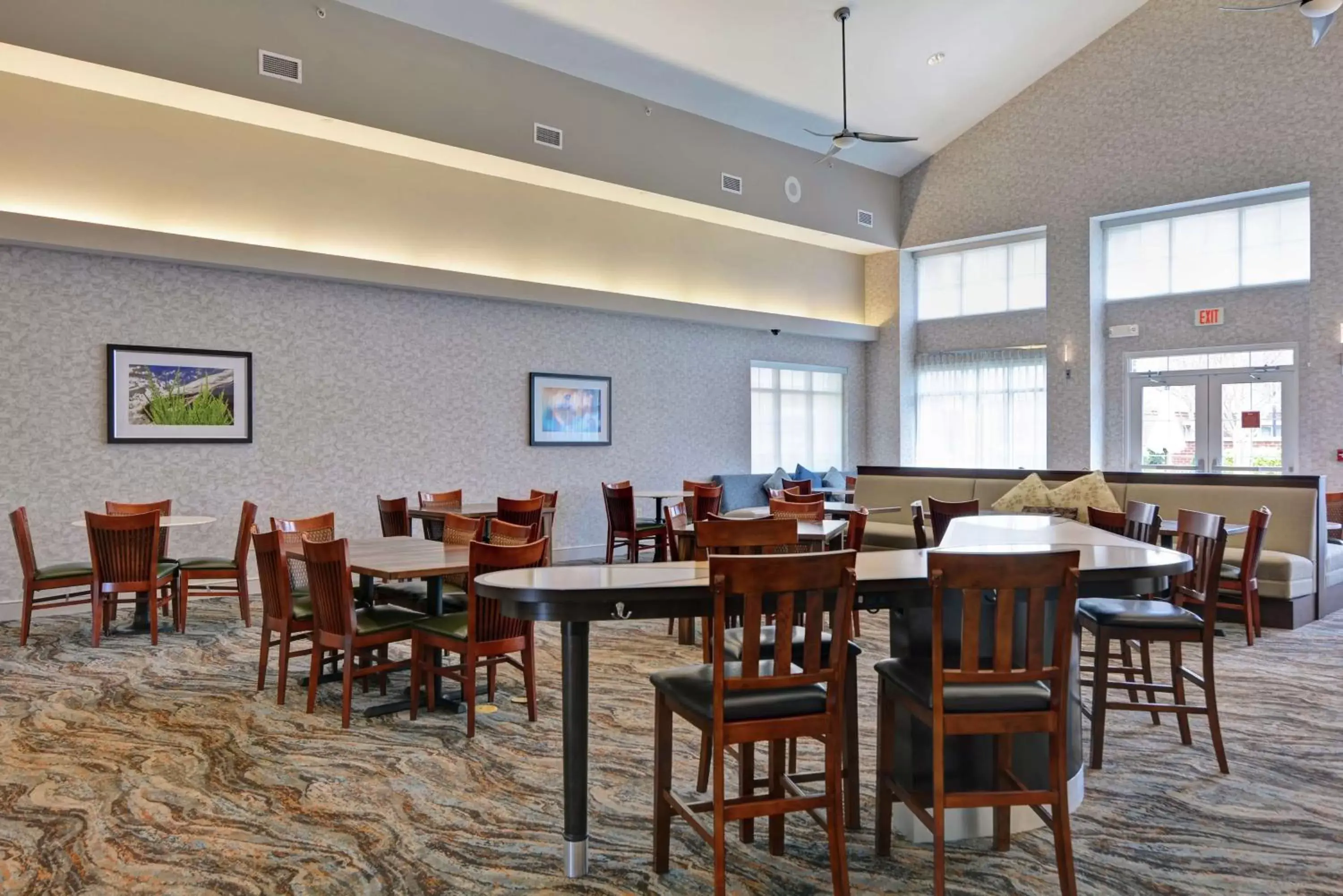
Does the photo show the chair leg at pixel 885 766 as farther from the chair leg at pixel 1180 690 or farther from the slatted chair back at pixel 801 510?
the slatted chair back at pixel 801 510

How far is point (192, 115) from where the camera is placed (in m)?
7.35

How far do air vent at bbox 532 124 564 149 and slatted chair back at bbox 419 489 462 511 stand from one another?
145 inches

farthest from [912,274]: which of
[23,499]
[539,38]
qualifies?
[23,499]

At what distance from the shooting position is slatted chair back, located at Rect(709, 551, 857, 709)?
225 cm

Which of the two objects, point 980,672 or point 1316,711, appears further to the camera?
point 1316,711

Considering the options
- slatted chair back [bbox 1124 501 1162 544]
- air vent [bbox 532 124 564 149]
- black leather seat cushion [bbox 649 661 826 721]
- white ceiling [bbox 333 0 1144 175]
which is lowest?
black leather seat cushion [bbox 649 661 826 721]

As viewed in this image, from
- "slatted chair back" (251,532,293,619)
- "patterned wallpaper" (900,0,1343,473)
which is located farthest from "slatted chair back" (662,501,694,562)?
"patterned wallpaper" (900,0,1343,473)

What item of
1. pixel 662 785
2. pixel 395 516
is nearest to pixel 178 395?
pixel 395 516

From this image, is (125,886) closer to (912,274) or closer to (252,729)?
(252,729)

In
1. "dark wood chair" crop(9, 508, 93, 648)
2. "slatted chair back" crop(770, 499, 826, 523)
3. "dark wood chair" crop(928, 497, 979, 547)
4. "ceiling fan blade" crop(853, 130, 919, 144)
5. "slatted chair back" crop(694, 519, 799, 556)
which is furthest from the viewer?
"ceiling fan blade" crop(853, 130, 919, 144)

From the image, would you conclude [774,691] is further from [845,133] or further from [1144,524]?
[845,133]

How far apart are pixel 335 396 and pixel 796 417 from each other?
6451 millimetres

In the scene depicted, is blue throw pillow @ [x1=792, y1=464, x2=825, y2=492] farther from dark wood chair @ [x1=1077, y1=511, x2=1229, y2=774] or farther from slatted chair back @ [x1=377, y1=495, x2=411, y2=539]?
dark wood chair @ [x1=1077, y1=511, x2=1229, y2=774]

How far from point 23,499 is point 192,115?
11.0 feet
